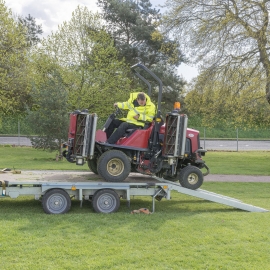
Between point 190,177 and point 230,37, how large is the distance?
13.8 meters

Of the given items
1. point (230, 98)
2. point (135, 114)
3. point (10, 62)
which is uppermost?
point (10, 62)

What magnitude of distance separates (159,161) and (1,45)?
69.3 feet

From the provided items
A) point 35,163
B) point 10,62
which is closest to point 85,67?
point 10,62

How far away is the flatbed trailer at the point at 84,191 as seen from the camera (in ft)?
27.6

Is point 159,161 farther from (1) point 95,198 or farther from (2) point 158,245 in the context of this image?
(2) point 158,245

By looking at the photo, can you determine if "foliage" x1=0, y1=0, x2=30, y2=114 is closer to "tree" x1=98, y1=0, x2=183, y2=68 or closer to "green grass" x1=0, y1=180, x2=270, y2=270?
"tree" x1=98, y1=0, x2=183, y2=68

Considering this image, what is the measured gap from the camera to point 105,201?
8.75 metres

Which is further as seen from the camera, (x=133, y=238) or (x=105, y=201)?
(x=105, y=201)

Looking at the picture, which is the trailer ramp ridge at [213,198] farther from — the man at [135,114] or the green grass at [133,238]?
the man at [135,114]

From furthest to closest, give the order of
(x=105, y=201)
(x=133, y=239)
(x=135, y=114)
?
(x=135, y=114) → (x=105, y=201) → (x=133, y=239)

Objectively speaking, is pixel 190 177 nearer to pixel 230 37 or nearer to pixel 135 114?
pixel 135 114

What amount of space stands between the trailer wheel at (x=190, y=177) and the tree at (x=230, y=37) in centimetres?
1254

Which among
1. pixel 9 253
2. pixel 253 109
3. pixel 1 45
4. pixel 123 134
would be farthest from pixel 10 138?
pixel 9 253

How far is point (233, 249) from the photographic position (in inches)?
255
